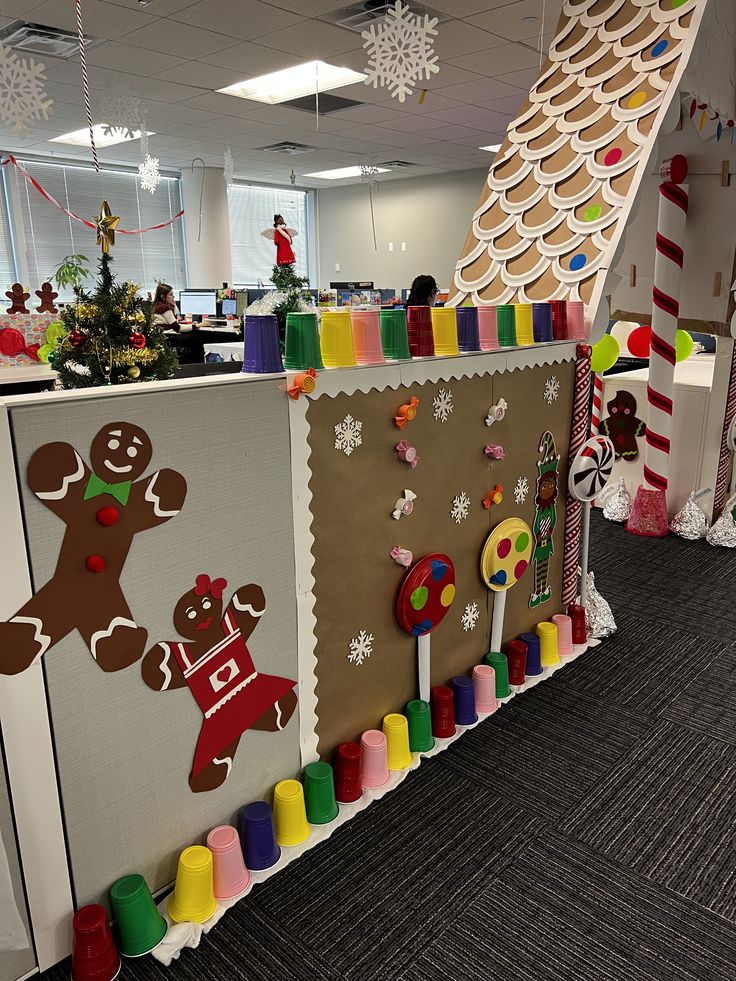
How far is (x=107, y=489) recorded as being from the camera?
4.74 feet

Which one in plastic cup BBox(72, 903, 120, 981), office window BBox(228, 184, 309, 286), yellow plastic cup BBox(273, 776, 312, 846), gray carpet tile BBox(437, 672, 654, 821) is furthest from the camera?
office window BBox(228, 184, 309, 286)

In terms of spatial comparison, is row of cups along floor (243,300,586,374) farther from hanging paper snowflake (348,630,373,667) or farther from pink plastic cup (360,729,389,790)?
pink plastic cup (360,729,389,790)

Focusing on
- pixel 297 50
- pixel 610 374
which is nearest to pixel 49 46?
pixel 297 50

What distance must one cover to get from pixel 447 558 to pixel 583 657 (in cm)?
96

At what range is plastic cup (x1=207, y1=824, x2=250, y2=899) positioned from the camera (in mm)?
1709

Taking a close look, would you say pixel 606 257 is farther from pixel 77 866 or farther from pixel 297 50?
pixel 297 50

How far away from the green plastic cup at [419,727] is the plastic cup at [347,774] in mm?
245

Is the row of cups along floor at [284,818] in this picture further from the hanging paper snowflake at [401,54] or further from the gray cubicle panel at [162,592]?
the hanging paper snowflake at [401,54]

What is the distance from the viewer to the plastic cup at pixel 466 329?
225cm

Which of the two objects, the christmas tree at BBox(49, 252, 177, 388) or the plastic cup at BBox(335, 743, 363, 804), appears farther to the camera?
the plastic cup at BBox(335, 743, 363, 804)

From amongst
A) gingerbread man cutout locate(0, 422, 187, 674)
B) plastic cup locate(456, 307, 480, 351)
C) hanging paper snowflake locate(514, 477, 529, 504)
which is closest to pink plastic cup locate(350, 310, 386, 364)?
plastic cup locate(456, 307, 480, 351)

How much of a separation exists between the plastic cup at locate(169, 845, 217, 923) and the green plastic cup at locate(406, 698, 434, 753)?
2.47 ft

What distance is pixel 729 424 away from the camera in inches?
159

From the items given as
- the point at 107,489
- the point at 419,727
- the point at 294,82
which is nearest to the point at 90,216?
the point at 294,82
